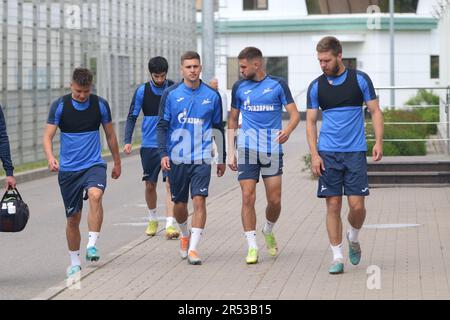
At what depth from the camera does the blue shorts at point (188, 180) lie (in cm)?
1152

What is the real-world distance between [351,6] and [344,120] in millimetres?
50078

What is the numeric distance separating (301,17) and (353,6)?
8.35ft

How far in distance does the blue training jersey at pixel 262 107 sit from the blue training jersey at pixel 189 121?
0.25m

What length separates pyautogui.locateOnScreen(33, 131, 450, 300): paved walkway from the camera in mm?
9570

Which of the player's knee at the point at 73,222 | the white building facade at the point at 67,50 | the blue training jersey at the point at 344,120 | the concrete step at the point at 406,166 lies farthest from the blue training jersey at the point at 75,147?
the white building facade at the point at 67,50

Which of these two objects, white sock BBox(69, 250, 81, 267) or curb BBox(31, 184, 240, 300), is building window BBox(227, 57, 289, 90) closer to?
curb BBox(31, 184, 240, 300)

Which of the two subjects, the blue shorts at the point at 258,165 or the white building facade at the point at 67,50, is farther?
the white building facade at the point at 67,50

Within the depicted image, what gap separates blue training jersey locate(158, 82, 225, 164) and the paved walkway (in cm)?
100

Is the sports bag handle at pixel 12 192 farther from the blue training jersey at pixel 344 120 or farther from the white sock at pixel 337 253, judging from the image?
the white sock at pixel 337 253

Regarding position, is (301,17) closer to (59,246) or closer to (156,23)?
(156,23)

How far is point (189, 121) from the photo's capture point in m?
11.6

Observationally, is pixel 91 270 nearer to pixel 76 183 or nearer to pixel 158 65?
pixel 76 183
